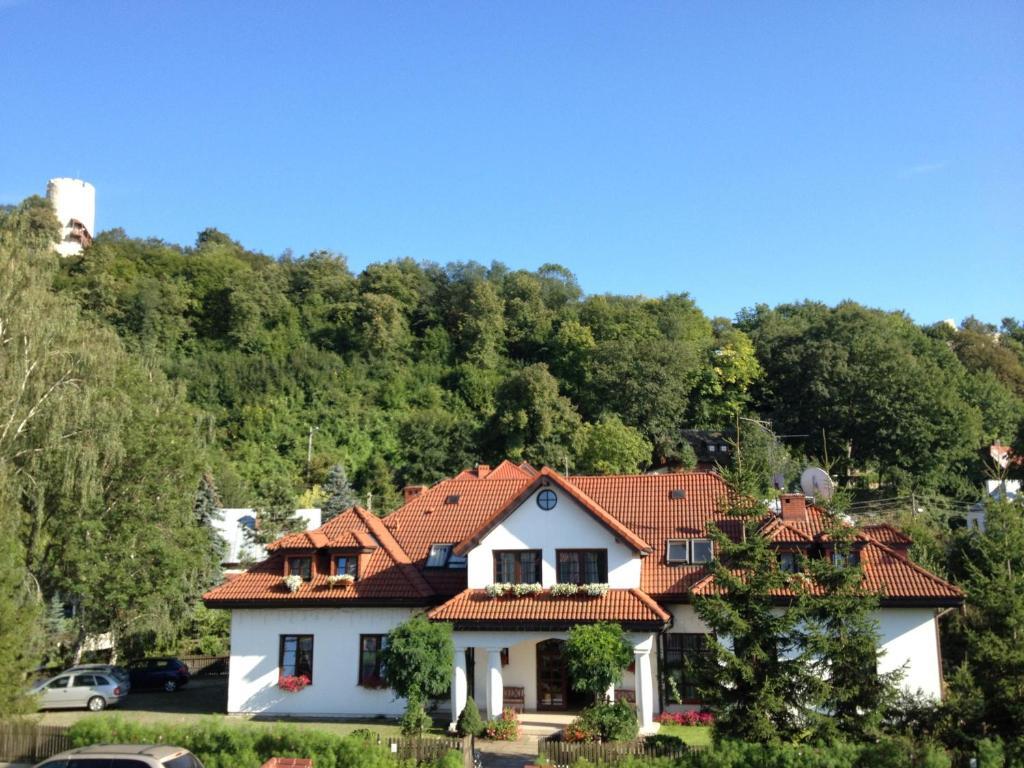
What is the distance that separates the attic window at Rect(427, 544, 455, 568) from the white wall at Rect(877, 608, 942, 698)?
12.7 metres

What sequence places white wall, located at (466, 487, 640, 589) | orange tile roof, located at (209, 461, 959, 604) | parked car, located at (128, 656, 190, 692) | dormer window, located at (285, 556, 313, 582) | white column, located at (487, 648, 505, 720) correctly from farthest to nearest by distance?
parked car, located at (128, 656, 190, 692) → dormer window, located at (285, 556, 313, 582) → white wall, located at (466, 487, 640, 589) → orange tile roof, located at (209, 461, 959, 604) → white column, located at (487, 648, 505, 720)

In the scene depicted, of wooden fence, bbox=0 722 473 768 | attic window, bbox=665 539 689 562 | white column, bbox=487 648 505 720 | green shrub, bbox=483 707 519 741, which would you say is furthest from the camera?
attic window, bbox=665 539 689 562

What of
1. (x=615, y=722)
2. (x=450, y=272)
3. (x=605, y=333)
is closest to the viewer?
(x=615, y=722)

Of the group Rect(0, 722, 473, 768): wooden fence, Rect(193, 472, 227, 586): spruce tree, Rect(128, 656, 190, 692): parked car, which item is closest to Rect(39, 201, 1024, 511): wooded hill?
Rect(193, 472, 227, 586): spruce tree

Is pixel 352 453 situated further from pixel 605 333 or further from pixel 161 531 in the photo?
pixel 161 531

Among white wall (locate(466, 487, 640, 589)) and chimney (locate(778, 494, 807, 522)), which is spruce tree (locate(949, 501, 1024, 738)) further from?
white wall (locate(466, 487, 640, 589))

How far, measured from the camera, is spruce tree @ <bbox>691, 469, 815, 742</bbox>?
1675 cm

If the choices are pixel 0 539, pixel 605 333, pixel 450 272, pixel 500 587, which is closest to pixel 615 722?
pixel 500 587

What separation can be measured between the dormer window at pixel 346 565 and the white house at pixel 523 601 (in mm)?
37

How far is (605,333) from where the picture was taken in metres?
74.4

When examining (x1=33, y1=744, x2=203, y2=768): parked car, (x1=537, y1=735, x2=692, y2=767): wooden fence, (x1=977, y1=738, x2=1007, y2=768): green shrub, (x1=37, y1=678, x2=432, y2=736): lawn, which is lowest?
(x1=37, y1=678, x2=432, y2=736): lawn

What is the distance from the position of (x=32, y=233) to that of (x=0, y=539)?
1270 centimetres

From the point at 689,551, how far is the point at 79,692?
19.3 m

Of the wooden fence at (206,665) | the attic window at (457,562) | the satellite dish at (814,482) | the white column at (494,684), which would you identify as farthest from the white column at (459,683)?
the wooden fence at (206,665)
